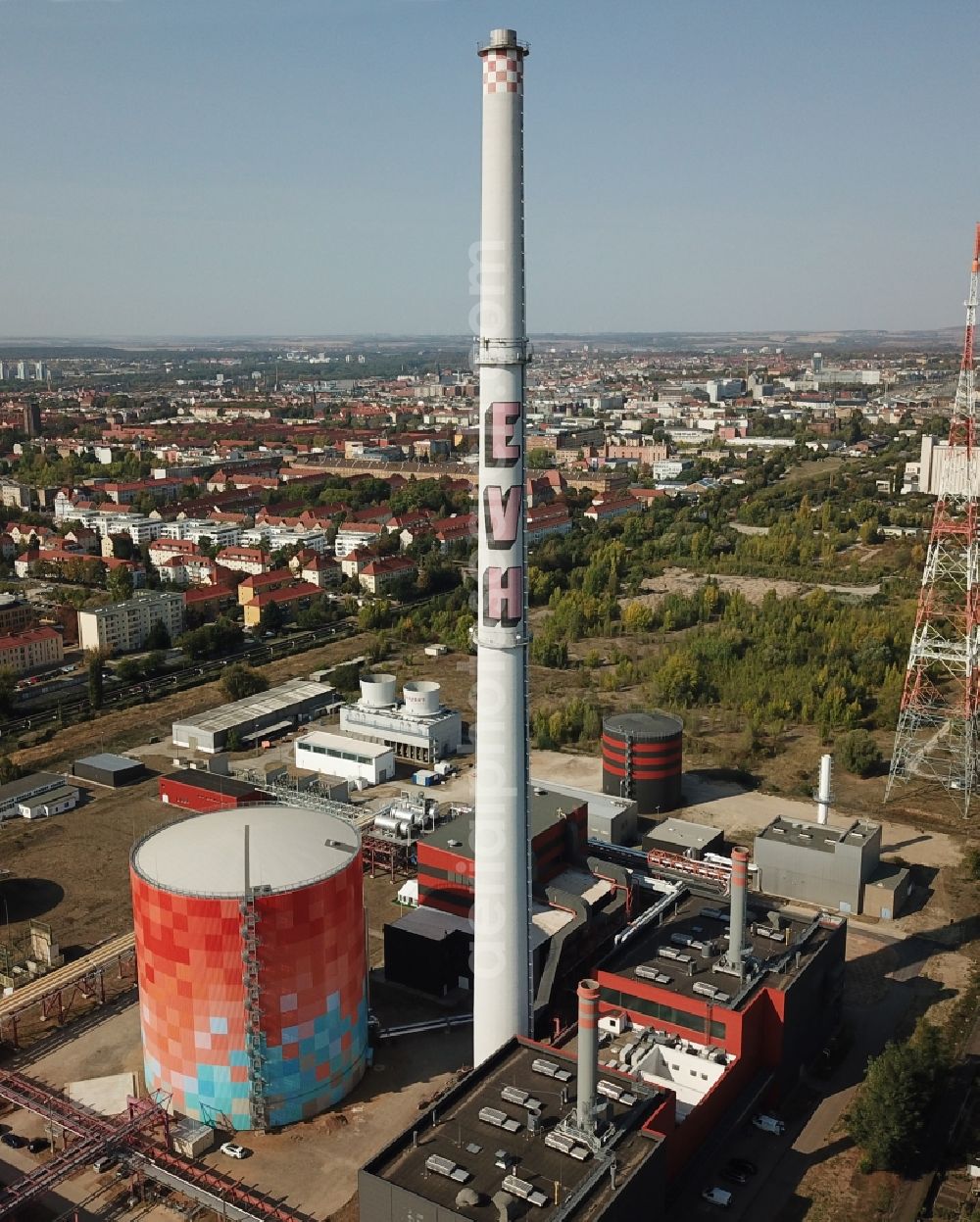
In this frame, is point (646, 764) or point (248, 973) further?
point (646, 764)

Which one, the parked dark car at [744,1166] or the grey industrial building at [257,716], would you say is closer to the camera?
the parked dark car at [744,1166]

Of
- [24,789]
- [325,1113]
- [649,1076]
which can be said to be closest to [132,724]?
[24,789]

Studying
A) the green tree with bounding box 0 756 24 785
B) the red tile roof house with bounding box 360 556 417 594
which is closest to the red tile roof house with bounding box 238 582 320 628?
the red tile roof house with bounding box 360 556 417 594

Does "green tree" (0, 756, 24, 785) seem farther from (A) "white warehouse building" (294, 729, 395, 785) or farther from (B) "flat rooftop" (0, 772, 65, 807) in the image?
(A) "white warehouse building" (294, 729, 395, 785)

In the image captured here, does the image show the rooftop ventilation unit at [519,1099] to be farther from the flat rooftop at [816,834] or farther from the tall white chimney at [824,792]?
the tall white chimney at [824,792]

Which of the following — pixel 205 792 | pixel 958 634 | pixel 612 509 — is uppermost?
pixel 958 634

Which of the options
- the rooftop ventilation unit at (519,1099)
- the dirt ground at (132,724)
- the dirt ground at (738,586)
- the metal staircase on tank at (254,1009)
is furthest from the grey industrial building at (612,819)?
the dirt ground at (738,586)

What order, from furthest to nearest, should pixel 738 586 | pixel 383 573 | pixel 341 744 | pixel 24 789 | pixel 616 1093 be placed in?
pixel 738 586 < pixel 383 573 < pixel 341 744 < pixel 24 789 < pixel 616 1093

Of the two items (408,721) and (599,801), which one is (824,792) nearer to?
(599,801)
